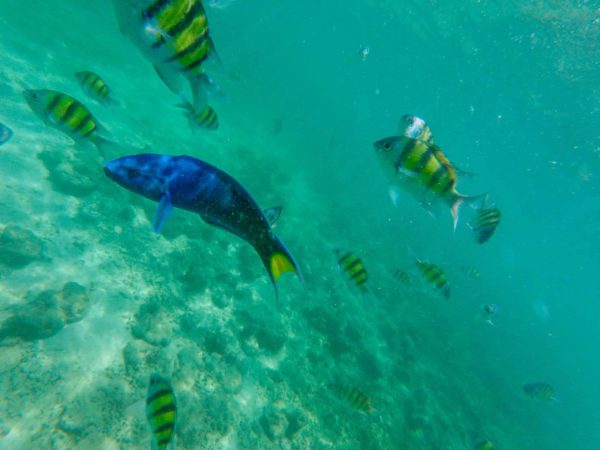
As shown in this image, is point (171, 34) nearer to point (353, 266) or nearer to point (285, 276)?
point (353, 266)

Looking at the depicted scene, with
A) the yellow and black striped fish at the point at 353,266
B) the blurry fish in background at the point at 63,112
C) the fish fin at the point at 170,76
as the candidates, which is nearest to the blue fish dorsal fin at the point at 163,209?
the fish fin at the point at 170,76

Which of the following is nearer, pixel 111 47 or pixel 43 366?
pixel 43 366

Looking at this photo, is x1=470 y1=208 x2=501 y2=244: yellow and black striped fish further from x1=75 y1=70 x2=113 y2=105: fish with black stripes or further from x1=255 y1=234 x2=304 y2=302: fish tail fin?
x1=75 y1=70 x2=113 y2=105: fish with black stripes

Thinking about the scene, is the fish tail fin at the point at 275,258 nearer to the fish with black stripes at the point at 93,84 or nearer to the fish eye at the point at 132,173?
the fish eye at the point at 132,173

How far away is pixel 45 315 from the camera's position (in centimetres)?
597

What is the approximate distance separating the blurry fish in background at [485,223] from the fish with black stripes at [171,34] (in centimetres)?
356

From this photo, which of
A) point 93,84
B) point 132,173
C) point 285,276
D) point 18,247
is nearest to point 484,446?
point 285,276

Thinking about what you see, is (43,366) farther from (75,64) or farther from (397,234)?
(397,234)

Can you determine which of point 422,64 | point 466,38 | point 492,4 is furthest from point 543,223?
point 492,4

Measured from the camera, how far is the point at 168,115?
67.4 feet

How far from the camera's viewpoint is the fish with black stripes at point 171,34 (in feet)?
4.61

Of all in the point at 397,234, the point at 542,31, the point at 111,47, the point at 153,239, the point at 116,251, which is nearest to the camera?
the point at 116,251

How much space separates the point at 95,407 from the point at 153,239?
15.8 feet

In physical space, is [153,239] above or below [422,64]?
below
